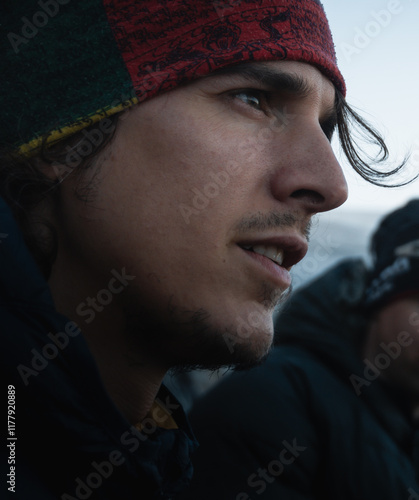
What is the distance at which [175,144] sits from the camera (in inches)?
55.4

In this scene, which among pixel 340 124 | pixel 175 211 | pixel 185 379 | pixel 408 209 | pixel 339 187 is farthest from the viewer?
pixel 185 379

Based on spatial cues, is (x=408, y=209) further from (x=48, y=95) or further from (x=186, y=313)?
(x=48, y=95)

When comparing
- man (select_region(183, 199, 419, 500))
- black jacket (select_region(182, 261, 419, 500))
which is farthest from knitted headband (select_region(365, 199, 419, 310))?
black jacket (select_region(182, 261, 419, 500))

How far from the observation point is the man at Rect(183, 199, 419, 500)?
2215 mm

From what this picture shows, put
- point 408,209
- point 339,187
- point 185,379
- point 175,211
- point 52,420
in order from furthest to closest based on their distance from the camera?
point 185,379, point 408,209, point 339,187, point 175,211, point 52,420

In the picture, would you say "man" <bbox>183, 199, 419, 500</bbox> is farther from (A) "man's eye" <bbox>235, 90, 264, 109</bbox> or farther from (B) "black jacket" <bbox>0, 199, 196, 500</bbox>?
(A) "man's eye" <bbox>235, 90, 264, 109</bbox>

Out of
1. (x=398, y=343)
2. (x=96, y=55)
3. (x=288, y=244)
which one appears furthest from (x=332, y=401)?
(x=96, y=55)

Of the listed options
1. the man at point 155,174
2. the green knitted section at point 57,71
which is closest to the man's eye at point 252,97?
the man at point 155,174

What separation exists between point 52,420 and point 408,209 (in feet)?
9.87

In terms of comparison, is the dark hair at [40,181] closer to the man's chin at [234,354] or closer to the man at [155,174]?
the man at [155,174]

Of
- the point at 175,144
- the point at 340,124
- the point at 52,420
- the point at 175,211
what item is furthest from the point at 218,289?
the point at 340,124

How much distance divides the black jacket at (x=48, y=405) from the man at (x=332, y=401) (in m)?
1.10

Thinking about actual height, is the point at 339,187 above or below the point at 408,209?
above

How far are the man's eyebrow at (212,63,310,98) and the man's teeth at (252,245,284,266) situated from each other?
1.72 feet
